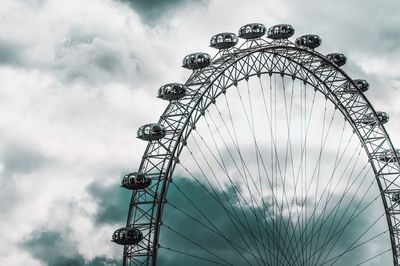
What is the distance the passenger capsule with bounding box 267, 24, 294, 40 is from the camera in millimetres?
40781

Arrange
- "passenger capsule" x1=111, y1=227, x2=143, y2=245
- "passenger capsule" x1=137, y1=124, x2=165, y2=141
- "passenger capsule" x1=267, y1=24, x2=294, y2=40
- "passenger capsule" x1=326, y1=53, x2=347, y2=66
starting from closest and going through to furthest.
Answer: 1. "passenger capsule" x1=111, y1=227, x2=143, y2=245
2. "passenger capsule" x1=137, y1=124, x2=165, y2=141
3. "passenger capsule" x1=267, y1=24, x2=294, y2=40
4. "passenger capsule" x1=326, y1=53, x2=347, y2=66

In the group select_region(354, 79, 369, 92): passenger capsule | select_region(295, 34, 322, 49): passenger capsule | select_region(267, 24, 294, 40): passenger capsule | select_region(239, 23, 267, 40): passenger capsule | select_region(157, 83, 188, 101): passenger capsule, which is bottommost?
select_region(157, 83, 188, 101): passenger capsule

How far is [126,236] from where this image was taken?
105ft

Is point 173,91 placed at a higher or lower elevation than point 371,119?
lower

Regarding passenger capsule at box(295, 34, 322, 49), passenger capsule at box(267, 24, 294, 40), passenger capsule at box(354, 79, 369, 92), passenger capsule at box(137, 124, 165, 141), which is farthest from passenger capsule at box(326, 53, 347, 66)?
passenger capsule at box(137, 124, 165, 141)

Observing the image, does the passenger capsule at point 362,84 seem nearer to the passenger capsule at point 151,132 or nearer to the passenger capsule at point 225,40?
the passenger capsule at point 225,40

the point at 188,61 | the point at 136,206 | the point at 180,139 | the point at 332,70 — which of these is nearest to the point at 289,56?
the point at 332,70

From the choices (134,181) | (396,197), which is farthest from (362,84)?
(134,181)

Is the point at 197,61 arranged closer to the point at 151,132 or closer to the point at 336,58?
the point at 151,132

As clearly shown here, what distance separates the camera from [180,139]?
33812 millimetres

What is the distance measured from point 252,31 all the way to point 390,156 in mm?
15726

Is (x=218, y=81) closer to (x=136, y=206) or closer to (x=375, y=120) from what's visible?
(x=136, y=206)

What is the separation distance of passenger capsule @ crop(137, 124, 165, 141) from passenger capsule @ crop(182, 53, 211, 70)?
4.62 meters

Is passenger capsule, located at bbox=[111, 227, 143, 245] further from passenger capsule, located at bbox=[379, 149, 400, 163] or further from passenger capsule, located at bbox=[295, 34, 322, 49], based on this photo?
passenger capsule, located at bbox=[379, 149, 400, 163]
